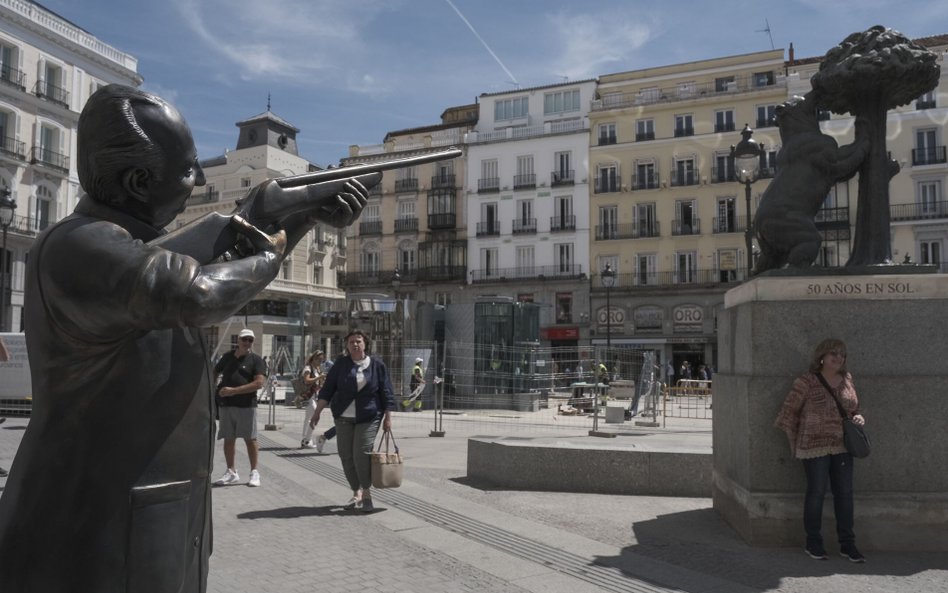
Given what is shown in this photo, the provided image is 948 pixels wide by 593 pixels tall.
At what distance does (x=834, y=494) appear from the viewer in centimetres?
514

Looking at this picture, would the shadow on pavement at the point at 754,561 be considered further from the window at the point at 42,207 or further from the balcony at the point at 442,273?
the balcony at the point at 442,273

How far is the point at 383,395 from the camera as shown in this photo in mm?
7438

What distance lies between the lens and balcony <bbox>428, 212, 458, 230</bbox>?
50344mm

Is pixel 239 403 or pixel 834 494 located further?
pixel 239 403

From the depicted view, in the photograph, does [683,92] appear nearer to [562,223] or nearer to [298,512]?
[562,223]

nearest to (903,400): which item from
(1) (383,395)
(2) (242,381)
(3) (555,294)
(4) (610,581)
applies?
(4) (610,581)

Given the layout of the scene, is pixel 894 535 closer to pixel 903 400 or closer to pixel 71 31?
pixel 903 400

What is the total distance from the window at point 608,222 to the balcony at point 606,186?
110cm

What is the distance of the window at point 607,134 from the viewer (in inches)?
1841

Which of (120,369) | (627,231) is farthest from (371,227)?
(120,369)

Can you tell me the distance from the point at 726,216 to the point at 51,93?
38858 millimetres

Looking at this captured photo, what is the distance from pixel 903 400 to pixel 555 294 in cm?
4065

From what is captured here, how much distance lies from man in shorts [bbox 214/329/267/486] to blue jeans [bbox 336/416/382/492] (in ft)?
5.62

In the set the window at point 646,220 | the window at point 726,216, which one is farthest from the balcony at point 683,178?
the window at point 726,216
